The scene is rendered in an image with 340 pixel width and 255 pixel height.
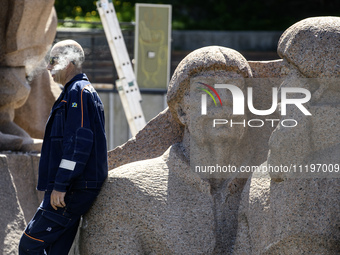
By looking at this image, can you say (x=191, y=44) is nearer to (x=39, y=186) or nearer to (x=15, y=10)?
(x=15, y=10)

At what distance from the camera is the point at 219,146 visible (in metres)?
4.09

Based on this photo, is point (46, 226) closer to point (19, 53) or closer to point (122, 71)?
point (19, 53)

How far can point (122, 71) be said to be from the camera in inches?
356

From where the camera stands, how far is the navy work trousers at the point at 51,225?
378cm

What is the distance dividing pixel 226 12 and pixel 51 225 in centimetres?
1152

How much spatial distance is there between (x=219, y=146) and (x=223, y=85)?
12.8 inches

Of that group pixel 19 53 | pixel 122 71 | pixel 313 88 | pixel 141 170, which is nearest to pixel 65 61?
pixel 141 170

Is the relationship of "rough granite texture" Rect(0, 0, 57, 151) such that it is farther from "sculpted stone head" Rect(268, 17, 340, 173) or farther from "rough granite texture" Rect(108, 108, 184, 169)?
"sculpted stone head" Rect(268, 17, 340, 173)

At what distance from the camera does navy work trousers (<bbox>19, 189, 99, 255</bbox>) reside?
12.4ft

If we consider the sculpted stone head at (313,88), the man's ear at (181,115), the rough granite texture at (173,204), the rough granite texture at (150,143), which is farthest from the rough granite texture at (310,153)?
the rough granite texture at (150,143)

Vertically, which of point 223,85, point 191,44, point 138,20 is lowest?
point 191,44

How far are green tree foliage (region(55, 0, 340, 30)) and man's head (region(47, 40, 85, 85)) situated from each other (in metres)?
10.0

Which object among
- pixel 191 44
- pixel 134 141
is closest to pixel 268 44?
pixel 191 44

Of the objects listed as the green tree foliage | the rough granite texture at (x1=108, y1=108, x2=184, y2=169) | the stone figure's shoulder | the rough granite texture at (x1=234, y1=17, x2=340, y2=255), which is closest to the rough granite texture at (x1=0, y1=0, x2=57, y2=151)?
the rough granite texture at (x1=108, y1=108, x2=184, y2=169)
